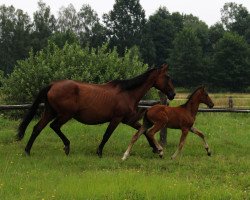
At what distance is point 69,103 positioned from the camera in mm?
9438

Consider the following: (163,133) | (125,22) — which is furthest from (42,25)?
(163,133)

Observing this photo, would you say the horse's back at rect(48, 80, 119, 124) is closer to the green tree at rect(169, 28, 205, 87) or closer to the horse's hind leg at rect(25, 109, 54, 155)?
the horse's hind leg at rect(25, 109, 54, 155)

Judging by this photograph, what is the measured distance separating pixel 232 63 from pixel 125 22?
25.3 m

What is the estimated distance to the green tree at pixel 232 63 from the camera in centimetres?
5981

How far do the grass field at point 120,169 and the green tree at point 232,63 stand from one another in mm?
48544

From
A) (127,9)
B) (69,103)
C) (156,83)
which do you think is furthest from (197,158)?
(127,9)

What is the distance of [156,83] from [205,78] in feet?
185

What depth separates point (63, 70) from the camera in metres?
18.5

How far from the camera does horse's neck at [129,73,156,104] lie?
1002 cm

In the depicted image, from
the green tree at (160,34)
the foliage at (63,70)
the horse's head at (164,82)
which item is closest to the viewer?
the horse's head at (164,82)

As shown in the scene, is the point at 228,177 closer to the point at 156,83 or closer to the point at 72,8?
the point at 156,83

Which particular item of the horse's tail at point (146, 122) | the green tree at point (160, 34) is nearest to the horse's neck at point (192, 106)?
the horse's tail at point (146, 122)

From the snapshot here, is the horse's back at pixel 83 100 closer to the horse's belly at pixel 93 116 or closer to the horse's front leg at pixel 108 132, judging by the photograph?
the horse's belly at pixel 93 116

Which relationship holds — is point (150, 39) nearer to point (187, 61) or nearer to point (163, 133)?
point (187, 61)
